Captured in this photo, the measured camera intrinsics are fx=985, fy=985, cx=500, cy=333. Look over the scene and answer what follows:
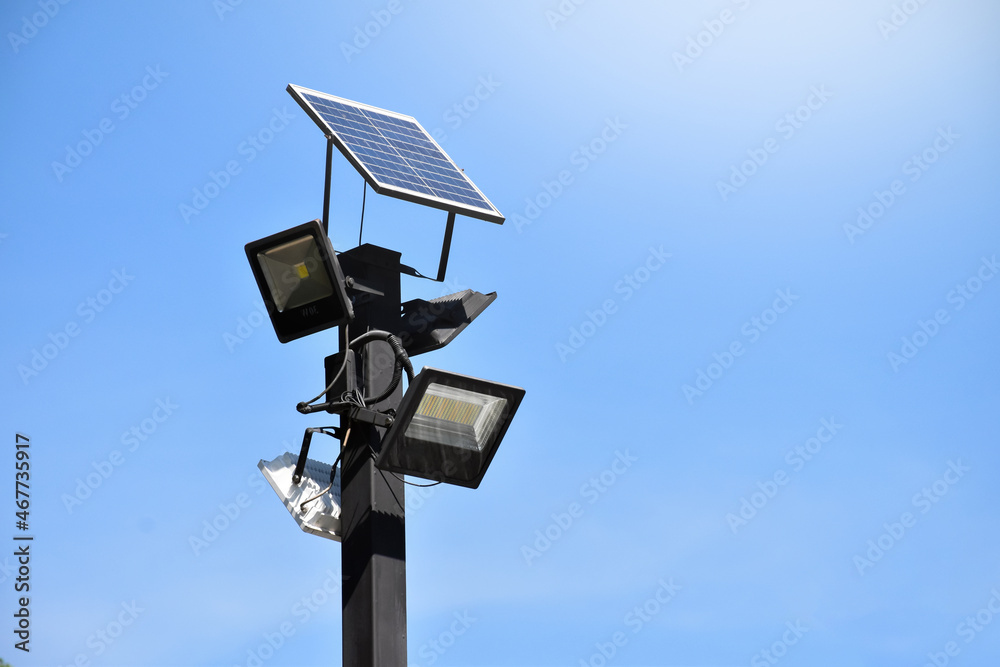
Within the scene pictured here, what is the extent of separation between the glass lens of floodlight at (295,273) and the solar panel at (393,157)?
35.1 inches

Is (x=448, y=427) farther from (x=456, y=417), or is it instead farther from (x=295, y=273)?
(x=295, y=273)

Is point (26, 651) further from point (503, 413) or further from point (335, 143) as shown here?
point (503, 413)

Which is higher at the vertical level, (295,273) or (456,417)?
(295,273)

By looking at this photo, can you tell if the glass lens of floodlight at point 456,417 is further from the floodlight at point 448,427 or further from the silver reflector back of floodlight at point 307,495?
the silver reflector back of floodlight at point 307,495

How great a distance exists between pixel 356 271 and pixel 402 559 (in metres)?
1.61

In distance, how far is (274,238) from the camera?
4621 millimetres

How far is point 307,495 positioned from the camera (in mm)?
5004

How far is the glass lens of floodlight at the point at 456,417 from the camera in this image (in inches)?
173

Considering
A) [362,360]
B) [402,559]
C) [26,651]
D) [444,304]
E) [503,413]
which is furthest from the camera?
[26,651]

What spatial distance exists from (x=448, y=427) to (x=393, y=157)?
93.3 inches

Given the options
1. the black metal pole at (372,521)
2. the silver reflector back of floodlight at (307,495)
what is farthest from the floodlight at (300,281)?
the silver reflector back of floodlight at (307,495)

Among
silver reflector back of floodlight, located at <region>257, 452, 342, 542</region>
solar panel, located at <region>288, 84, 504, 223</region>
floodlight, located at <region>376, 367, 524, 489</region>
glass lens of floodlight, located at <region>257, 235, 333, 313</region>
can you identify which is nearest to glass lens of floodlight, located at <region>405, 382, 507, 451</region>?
floodlight, located at <region>376, 367, 524, 489</region>

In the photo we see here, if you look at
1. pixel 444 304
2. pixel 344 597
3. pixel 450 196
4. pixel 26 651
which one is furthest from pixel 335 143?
pixel 26 651

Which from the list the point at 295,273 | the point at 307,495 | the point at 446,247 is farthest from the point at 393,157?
the point at 307,495
